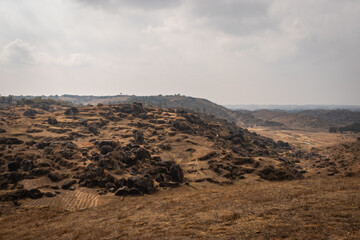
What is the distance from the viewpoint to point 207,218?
80.1ft

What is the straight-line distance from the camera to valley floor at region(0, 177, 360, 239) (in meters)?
19.6

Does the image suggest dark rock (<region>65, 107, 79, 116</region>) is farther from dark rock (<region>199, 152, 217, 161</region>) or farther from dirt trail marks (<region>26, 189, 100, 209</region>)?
dirt trail marks (<region>26, 189, 100, 209</region>)

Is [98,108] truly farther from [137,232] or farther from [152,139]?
[137,232]

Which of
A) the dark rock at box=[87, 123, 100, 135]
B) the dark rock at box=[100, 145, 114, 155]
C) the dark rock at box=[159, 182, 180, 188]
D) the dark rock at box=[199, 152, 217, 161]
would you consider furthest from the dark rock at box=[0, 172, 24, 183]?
the dark rock at box=[87, 123, 100, 135]

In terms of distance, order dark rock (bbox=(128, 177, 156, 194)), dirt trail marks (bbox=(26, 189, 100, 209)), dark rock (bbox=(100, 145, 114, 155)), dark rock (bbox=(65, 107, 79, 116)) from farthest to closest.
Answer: dark rock (bbox=(65, 107, 79, 116)) < dark rock (bbox=(100, 145, 114, 155)) < dark rock (bbox=(128, 177, 156, 194)) < dirt trail marks (bbox=(26, 189, 100, 209))

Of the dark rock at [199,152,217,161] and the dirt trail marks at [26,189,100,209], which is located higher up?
the dark rock at [199,152,217,161]

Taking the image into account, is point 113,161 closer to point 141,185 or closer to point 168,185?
point 141,185

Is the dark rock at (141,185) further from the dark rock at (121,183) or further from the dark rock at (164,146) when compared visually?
the dark rock at (164,146)

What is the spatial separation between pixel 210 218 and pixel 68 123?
342 ft

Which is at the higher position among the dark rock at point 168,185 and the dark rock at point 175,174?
the dark rock at point 175,174

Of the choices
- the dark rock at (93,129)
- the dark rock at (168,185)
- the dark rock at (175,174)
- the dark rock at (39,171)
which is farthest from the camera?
the dark rock at (93,129)

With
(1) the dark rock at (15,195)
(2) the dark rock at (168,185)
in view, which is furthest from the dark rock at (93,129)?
(2) the dark rock at (168,185)

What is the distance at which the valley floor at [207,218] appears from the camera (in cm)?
1956

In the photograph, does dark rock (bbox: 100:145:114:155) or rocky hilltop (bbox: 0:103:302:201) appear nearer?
rocky hilltop (bbox: 0:103:302:201)
